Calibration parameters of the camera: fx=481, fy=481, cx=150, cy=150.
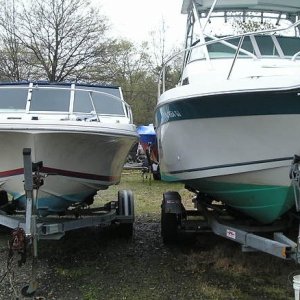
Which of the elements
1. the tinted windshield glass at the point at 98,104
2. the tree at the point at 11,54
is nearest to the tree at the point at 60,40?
the tree at the point at 11,54

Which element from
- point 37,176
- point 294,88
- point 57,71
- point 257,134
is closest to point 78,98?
point 37,176

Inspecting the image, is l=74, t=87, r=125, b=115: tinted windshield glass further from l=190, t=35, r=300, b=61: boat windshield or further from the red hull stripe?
l=190, t=35, r=300, b=61: boat windshield

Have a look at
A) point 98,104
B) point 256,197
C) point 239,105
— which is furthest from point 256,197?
point 98,104

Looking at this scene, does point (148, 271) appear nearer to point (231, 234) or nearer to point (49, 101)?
point (231, 234)

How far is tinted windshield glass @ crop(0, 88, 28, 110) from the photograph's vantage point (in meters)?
6.63

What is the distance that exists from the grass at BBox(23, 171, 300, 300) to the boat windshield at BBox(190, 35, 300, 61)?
2.42m

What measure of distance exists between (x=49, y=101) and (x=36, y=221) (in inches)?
90.5

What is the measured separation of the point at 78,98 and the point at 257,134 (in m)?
3.17

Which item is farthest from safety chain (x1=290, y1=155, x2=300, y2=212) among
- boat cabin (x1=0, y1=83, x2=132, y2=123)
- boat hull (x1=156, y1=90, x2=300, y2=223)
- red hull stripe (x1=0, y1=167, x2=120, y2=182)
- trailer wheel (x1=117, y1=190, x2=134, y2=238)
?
boat cabin (x1=0, y1=83, x2=132, y2=123)

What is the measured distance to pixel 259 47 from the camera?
5.79m

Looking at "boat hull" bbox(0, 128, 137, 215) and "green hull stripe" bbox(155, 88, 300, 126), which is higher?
"green hull stripe" bbox(155, 88, 300, 126)

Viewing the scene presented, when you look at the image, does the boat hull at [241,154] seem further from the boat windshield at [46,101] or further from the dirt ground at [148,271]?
the boat windshield at [46,101]

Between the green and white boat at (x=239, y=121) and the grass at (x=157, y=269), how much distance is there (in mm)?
686

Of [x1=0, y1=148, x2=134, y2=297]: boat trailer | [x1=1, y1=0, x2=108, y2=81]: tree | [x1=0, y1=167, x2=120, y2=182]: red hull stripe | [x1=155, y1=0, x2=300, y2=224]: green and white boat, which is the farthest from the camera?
[x1=1, y1=0, x2=108, y2=81]: tree
